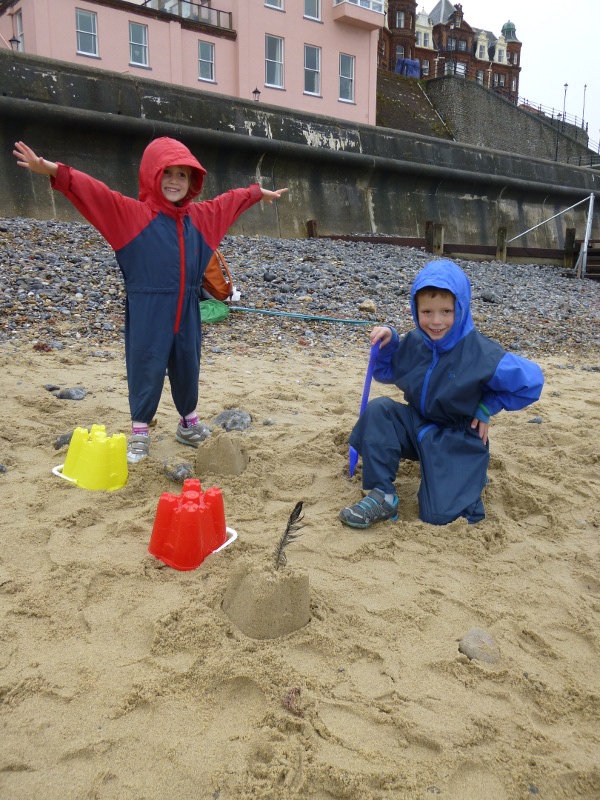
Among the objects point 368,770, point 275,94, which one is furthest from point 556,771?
point 275,94

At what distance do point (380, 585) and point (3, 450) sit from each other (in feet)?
6.55

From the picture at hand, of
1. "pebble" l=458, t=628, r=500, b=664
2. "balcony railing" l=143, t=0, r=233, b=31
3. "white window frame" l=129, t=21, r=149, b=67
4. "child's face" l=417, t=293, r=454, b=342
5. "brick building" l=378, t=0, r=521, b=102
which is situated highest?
"brick building" l=378, t=0, r=521, b=102

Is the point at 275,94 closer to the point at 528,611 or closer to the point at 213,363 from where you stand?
the point at 213,363

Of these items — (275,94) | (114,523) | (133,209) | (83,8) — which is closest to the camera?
(114,523)

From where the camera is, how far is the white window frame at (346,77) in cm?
2120

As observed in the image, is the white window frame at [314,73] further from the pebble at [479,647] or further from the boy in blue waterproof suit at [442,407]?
the pebble at [479,647]

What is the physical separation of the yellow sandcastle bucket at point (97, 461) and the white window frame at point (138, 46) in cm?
1727

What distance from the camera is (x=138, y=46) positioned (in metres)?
17.3

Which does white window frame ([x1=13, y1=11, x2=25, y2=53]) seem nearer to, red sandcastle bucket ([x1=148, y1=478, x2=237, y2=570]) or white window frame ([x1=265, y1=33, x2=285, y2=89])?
white window frame ([x1=265, y1=33, x2=285, y2=89])

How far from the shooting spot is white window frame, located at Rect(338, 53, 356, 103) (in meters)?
21.2


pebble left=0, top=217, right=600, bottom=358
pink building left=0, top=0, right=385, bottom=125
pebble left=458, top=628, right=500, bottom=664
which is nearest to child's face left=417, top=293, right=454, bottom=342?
pebble left=458, top=628, right=500, bottom=664

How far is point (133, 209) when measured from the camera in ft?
9.92

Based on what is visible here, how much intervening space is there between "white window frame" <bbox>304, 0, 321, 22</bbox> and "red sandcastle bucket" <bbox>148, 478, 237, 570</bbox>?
2164 centimetres

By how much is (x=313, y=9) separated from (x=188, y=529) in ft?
72.9
